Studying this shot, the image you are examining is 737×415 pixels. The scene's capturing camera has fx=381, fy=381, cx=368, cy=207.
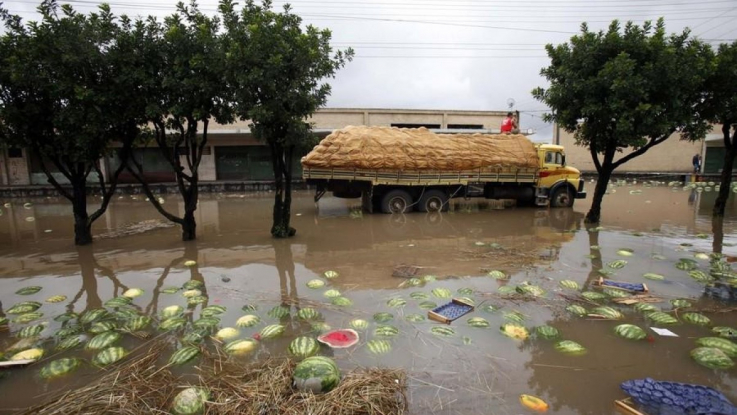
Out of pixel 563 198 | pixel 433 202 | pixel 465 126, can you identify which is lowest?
pixel 433 202

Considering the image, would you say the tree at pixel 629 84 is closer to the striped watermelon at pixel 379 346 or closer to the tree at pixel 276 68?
the tree at pixel 276 68

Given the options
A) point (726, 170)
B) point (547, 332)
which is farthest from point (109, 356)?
point (726, 170)

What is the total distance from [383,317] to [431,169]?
9840 mm

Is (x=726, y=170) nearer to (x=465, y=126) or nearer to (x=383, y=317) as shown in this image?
(x=383, y=317)

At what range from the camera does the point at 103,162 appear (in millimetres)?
23766

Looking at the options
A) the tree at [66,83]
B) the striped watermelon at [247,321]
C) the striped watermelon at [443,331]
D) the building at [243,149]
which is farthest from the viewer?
the building at [243,149]

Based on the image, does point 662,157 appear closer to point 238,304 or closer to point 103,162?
point 238,304

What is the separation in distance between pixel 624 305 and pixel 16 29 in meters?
11.9

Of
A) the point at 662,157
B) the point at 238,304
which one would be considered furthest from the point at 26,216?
the point at 662,157

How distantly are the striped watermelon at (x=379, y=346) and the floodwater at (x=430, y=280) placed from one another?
0.22ft

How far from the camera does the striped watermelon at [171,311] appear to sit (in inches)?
197

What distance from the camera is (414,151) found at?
13.8m

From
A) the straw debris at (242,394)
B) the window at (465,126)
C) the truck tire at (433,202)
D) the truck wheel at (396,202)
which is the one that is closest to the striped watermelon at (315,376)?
the straw debris at (242,394)

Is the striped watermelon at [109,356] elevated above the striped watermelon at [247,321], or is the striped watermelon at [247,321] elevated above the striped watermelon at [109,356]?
the striped watermelon at [247,321]
